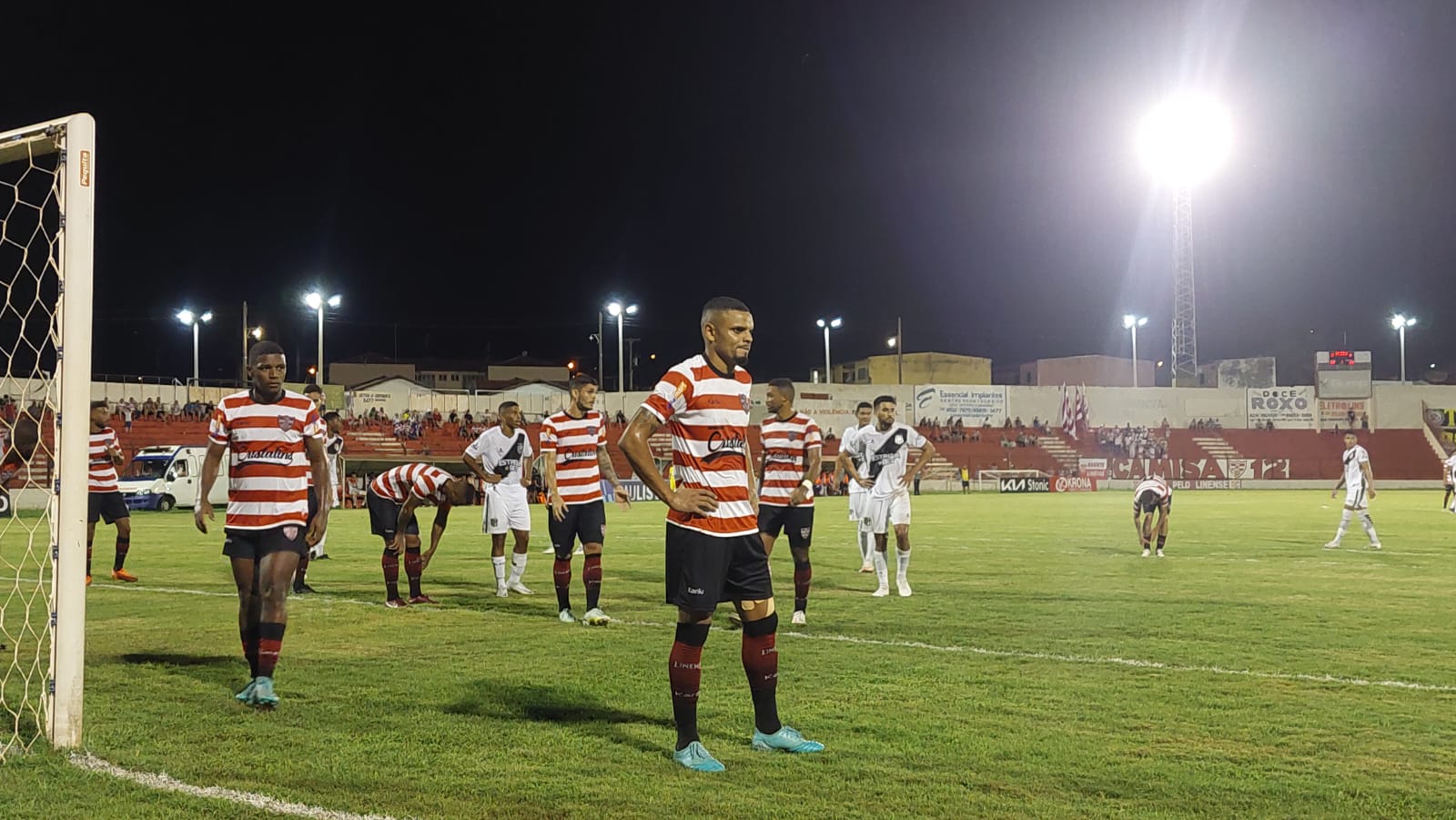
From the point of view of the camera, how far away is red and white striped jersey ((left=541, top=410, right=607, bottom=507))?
10430mm

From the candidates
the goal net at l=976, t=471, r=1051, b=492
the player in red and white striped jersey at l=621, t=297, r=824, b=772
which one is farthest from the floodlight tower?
the player in red and white striped jersey at l=621, t=297, r=824, b=772

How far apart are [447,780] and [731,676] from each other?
2.82 m

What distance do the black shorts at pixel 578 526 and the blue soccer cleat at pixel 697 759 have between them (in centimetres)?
508

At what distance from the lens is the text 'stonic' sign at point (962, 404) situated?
2212 inches

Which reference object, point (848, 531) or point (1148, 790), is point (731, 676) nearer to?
point (1148, 790)

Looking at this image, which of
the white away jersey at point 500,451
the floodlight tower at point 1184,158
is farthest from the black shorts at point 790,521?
the floodlight tower at point 1184,158

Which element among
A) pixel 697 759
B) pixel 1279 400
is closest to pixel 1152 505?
pixel 697 759

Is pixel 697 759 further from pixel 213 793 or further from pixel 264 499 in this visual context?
pixel 264 499

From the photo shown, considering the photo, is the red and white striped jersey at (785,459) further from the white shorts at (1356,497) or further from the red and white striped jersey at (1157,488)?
the white shorts at (1356,497)

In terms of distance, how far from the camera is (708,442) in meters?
5.61

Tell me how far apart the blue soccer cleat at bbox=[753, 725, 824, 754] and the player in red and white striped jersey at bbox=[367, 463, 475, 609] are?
605 centimetres

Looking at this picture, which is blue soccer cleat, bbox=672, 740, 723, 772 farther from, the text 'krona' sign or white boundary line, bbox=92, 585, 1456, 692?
the text 'krona' sign

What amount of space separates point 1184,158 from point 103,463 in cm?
5164

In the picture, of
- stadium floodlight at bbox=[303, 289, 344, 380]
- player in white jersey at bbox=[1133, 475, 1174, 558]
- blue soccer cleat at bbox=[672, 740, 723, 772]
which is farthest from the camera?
stadium floodlight at bbox=[303, 289, 344, 380]
